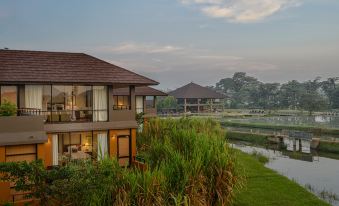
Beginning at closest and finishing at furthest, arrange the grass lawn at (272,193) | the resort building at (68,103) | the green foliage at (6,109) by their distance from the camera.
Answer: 1. the green foliage at (6,109)
2. the grass lawn at (272,193)
3. the resort building at (68,103)

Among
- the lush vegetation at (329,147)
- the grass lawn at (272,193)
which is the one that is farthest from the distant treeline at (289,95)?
the grass lawn at (272,193)

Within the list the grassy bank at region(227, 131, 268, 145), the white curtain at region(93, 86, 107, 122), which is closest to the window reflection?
the white curtain at region(93, 86, 107, 122)

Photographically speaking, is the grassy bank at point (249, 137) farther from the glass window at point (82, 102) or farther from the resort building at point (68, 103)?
the glass window at point (82, 102)

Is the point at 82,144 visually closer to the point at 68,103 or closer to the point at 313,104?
the point at 68,103

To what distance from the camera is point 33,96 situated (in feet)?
50.0

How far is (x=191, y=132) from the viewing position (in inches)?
536

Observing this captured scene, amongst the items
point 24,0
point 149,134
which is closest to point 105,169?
point 149,134

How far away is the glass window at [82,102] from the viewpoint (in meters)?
16.6

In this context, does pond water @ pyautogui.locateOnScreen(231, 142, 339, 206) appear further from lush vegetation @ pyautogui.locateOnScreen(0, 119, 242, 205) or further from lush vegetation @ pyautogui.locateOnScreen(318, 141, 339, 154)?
lush vegetation @ pyautogui.locateOnScreen(0, 119, 242, 205)

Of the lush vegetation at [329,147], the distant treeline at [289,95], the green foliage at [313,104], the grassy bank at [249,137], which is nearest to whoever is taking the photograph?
the lush vegetation at [329,147]

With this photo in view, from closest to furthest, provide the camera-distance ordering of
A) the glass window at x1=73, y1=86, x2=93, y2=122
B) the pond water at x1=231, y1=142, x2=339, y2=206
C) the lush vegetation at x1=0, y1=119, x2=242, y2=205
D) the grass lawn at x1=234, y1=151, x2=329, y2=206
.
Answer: the lush vegetation at x1=0, y1=119, x2=242, y2=205
the grass lawn at x1=234, y1=151, x2=329, y2=206
the glass window at x1=73, y1=86, x2=93, y2=122
the pond water at x1=231, y1=142, x2=339, y2=206

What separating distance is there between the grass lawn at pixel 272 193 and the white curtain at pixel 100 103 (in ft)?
22.7

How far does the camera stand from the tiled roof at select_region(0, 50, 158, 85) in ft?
48.4

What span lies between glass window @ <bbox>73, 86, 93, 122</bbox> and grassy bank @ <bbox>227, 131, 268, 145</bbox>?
24.3 metres
